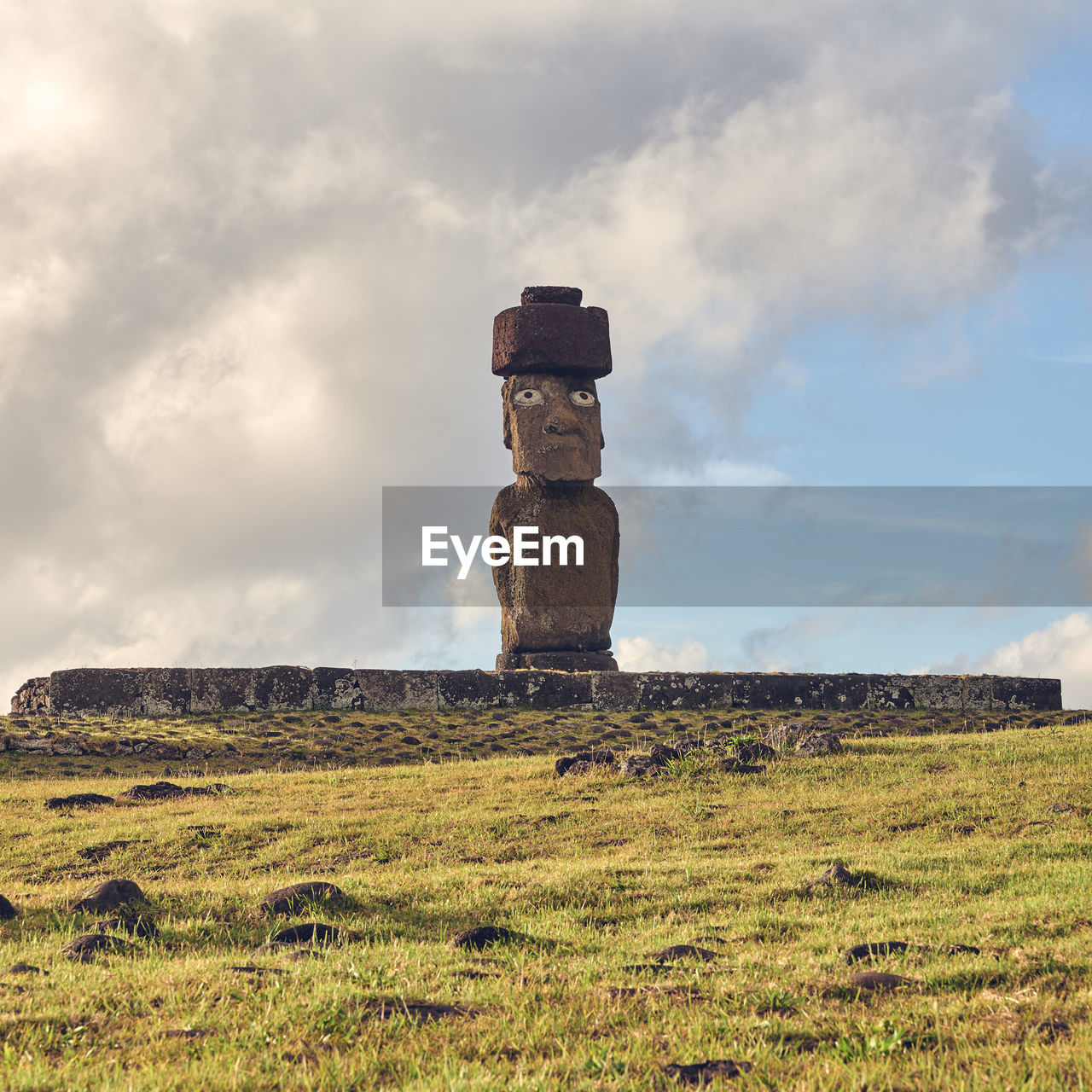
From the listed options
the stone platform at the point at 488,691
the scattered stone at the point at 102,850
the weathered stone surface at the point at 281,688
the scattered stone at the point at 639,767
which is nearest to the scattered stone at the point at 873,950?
the scattered stone at the point at 639,767

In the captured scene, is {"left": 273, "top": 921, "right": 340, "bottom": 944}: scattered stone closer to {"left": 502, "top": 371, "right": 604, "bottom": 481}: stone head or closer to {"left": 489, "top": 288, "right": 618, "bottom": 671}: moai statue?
{"left": 489, "top": 288, "right": 618, "bottom": 671}: moai statue

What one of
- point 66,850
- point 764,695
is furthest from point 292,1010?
point 764,695

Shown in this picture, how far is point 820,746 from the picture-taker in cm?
1323

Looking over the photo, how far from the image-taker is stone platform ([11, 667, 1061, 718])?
18.2 meters

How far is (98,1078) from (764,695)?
1587cm

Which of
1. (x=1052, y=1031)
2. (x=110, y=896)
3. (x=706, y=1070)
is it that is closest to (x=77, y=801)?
(x=110, y=896)

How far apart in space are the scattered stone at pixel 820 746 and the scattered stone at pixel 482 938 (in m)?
6.98

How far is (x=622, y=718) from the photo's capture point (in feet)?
59.5

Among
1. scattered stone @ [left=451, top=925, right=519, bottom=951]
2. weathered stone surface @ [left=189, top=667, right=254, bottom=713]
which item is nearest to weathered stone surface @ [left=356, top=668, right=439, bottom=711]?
weathered stone surface @ [left=189, top=667, right=254, bottom=713]

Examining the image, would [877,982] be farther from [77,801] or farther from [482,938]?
[77,801]

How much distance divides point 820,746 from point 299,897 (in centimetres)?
717

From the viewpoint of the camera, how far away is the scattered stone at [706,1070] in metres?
4.49

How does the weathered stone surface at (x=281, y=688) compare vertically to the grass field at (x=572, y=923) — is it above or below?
above

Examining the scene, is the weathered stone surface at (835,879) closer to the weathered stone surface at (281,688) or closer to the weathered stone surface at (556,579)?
the weathered stone surface at (281,688)
